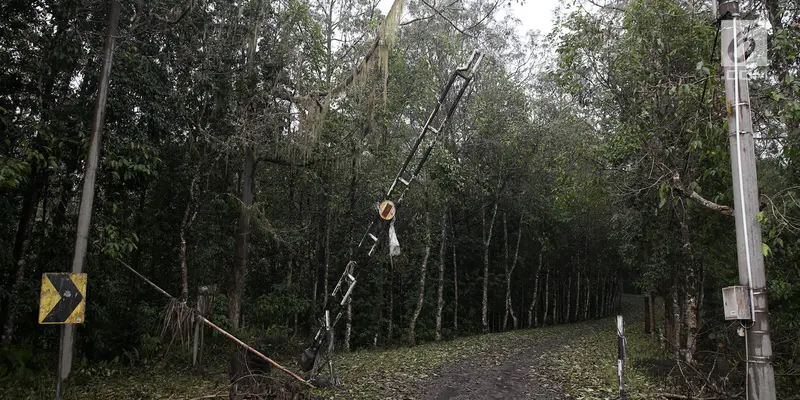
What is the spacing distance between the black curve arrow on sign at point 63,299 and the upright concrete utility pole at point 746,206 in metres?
7.01

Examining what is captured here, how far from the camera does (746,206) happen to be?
170 inches

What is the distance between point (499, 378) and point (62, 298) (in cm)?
723

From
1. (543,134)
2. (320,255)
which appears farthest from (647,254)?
(320,255)

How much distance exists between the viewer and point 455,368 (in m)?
10.4

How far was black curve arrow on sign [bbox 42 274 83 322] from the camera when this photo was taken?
18.6 ft

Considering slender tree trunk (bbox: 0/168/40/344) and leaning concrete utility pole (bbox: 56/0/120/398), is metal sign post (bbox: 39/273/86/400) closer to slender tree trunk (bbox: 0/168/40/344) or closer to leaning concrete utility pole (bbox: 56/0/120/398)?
leaning concrete utility pole (bbox: 56/0/120/398)

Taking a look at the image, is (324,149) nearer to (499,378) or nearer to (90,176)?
(90,176)

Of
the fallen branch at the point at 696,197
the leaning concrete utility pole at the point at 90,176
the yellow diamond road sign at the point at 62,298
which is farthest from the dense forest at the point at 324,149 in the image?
the yellow diamond road sign at the point at 62,298

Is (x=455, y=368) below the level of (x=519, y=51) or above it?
below

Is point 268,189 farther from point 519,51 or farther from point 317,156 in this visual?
point 519,51

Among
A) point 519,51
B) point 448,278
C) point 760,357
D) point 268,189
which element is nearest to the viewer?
point 760,357

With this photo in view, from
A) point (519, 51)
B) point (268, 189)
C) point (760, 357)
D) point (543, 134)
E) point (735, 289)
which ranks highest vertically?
point (519, 51)

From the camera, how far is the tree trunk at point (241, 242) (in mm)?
11469

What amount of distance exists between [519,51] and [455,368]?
1272 cm
